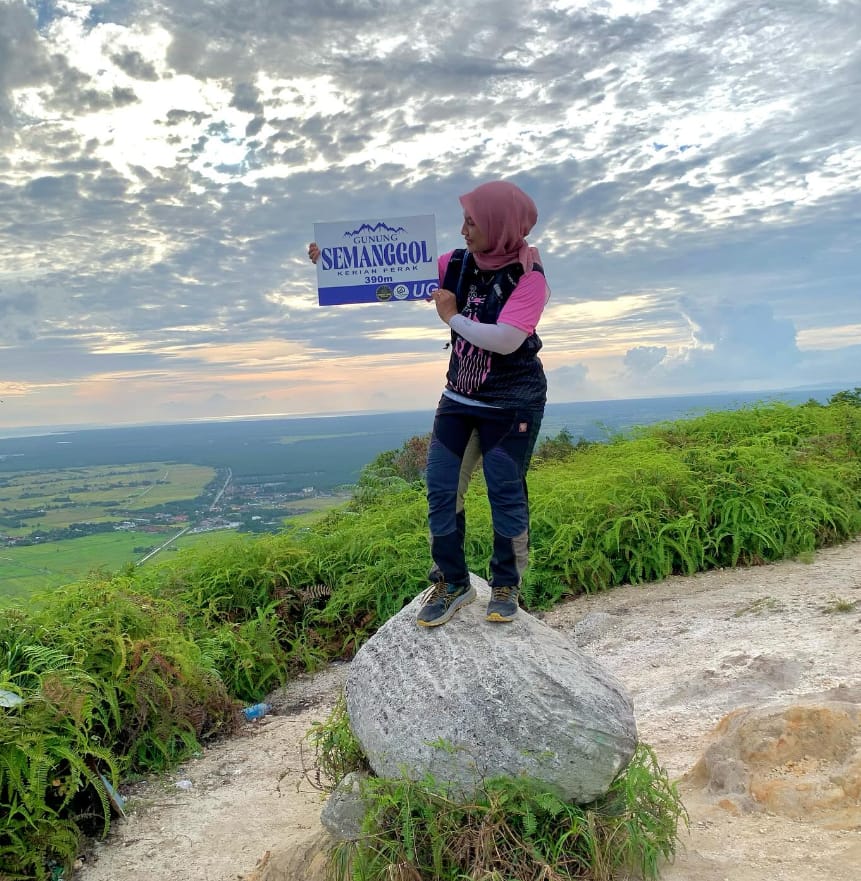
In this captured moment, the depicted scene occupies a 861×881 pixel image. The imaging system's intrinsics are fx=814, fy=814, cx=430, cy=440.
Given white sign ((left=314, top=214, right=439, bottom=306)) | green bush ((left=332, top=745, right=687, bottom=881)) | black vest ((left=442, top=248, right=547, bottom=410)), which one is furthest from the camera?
white sign ((left=314, top=214, right=439, bottom=306))

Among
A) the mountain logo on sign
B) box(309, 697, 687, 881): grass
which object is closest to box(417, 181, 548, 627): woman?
the mountain logo on sign

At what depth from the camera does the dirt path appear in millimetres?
3426

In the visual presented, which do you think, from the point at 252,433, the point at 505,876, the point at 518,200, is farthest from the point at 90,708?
the point at 252,433

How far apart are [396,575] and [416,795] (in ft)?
12.4

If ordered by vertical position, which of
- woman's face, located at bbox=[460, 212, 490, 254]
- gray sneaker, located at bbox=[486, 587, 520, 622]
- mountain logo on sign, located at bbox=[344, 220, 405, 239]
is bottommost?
gray sneaker, located at bbox=[486, 587, 520, 622]

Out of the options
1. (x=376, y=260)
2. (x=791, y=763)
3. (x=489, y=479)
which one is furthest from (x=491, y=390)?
(x=791, y=763)

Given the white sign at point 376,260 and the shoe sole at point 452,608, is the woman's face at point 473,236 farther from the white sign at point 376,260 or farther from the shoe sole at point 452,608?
the shoe sole at point 452,608

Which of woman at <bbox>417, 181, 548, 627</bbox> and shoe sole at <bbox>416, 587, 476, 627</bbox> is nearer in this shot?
woman at <bbox>417, 181, 548, 627</bbox>

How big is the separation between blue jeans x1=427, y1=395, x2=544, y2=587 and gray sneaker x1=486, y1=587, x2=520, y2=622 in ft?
0.12

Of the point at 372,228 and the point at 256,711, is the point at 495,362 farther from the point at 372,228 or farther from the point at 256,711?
the point at 256,711

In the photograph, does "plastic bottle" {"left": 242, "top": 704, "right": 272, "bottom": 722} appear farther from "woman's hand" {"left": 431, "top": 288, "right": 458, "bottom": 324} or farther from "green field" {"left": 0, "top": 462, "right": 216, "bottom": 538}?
"green field" {"left": 0, "top": 462, "right": 216, "bottom": 538}

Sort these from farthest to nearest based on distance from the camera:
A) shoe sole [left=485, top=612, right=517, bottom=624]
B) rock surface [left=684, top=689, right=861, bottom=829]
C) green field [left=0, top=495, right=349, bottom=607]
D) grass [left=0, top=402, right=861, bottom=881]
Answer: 1. green field [left=0, top=495, right=349, bottom=607]
2. shoe sole [left=485, top=612, right=517, bottom=624]
3. rock surface [left=684, top=689, right=861, bottom=829]
4. grass [left=0, top=402, right=861, bottom=881]

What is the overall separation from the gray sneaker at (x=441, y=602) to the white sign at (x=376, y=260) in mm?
1610

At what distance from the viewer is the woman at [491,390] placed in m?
3.70
